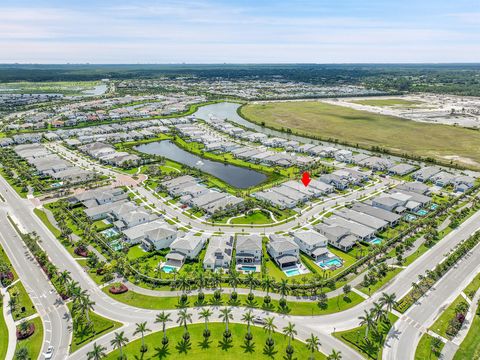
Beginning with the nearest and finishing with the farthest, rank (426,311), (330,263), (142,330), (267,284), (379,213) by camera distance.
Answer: (142,330) → (426,311) → (267,284) → (330,263) → (379,213)

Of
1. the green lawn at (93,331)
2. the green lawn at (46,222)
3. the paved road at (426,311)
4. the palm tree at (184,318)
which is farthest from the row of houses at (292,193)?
the green lawn at (93,331)

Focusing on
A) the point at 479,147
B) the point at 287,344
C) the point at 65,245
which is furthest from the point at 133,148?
the point at 479,147

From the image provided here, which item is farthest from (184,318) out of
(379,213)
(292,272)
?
(379,213)

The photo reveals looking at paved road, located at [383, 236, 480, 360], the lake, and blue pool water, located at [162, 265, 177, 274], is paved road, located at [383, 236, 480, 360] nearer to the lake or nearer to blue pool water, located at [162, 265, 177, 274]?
blue pool water, located at [162, 265, 177, 274]

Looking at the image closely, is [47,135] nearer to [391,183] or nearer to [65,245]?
[65,245]

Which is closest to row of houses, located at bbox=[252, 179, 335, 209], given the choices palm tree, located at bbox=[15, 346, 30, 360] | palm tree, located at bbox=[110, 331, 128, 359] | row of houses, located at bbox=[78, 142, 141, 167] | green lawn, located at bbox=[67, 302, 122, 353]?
green lawn, located at bbox=[67, 302, 122, 353]

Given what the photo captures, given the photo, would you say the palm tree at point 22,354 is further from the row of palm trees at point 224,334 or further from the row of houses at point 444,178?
the row of houses at point 444,178

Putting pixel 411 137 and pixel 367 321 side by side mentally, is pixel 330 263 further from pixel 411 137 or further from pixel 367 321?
pixel 411 137
